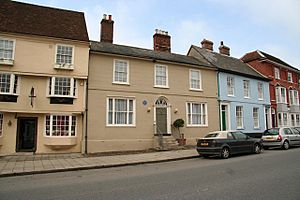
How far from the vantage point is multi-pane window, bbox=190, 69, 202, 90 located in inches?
791

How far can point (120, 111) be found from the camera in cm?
1662

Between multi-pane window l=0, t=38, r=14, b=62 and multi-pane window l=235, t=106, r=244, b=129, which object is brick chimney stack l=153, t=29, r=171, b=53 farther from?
multi-pane window l=0, t=38, r=14, b=62

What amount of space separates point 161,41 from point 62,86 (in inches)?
455

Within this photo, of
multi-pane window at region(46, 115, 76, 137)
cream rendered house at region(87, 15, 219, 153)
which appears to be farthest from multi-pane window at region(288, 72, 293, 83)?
multi-pane window at region(46, 115, 76, 137)

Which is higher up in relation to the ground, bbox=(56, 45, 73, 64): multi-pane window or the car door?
bbox=(56, 45, 73, 64): multi-pane window

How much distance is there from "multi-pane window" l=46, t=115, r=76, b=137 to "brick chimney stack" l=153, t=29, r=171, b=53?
38.0ft

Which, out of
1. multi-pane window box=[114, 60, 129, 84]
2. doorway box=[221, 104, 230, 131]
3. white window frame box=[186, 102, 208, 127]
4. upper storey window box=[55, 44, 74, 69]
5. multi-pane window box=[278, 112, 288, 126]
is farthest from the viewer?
multi-pane window box=[278, 112, 288, 126]

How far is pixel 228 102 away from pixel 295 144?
6.25 metres

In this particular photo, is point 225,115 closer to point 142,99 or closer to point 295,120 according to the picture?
point 142,99

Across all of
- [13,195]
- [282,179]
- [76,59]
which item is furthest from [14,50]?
[282,179]

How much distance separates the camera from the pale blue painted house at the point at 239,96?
70.3 ft

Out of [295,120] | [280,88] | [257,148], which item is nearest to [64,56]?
[257,148]

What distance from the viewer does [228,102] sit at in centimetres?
2147

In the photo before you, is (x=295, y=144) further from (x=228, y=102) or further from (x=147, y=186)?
(x=147, y=186)
